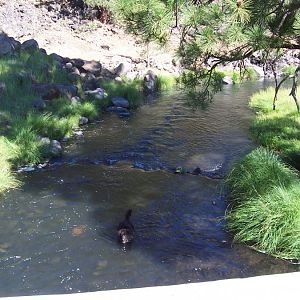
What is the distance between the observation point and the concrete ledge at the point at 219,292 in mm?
1704

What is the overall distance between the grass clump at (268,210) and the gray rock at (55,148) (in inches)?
167

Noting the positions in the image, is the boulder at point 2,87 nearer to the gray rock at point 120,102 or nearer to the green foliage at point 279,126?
the gray rock at point 120,102

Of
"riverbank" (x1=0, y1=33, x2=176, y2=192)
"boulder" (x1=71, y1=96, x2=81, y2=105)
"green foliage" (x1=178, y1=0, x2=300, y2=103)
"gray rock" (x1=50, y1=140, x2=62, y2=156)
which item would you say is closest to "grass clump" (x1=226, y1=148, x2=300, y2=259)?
"green foliage" (x1=178, y1=0, x2=300, y2=103)

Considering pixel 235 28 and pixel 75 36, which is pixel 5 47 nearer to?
pixel 75 36

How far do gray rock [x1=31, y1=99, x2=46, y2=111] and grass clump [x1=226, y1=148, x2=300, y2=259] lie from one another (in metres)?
6.78

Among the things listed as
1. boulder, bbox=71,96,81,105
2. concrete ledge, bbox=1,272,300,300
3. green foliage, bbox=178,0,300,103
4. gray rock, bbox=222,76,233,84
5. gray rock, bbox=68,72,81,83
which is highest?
green foliage, bbox=178,0,300,103

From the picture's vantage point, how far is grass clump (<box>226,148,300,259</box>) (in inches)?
206

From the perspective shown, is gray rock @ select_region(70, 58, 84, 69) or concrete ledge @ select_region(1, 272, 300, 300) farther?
gray rock @ select_region(70, 58, 84, 69)

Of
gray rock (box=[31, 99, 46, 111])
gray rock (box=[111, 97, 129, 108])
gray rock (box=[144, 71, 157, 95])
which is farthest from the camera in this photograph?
gray rock (box=[144, 71, 157, 95])

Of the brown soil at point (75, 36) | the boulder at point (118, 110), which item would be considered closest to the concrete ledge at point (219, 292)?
the boulder at point (118, 110)

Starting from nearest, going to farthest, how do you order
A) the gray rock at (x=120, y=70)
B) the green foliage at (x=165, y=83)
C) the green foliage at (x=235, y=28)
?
1. the green foliage at (x=235, y=28)
2. the gray rock at (x=120, y=70)
3. the green foliage at (x=165, y=83)

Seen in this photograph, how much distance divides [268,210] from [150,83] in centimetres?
1300

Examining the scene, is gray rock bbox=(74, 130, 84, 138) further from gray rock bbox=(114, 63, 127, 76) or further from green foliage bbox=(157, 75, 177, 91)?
green foliage bbox=(157, 75, 177, 91)

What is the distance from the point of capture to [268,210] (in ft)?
17.9
